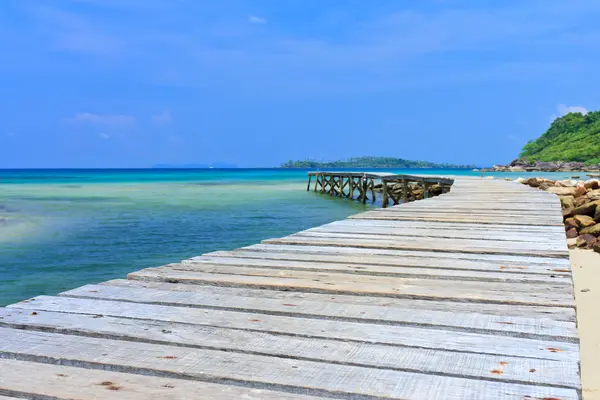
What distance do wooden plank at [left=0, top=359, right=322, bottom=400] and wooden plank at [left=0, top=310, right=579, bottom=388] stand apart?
27 centimetres

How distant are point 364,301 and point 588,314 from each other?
3832 mm

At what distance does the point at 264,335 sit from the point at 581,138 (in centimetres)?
11657

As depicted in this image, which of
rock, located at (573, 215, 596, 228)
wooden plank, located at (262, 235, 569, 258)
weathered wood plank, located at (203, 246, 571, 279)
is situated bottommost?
rock, located at (573, 215, 596, 228)

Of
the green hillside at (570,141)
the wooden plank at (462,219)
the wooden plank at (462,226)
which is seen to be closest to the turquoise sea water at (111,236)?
the wooden plank at (462,219)

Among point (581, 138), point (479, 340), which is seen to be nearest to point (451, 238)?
point (479, 340)

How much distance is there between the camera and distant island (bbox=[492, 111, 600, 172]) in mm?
82125

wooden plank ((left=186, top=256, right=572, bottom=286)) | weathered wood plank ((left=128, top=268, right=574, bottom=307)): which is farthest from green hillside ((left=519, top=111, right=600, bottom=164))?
weathered wood plank ((left=128, top=268, right=574, bottom=307))

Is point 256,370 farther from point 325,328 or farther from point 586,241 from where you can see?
point 586,241

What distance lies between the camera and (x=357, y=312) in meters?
2.33

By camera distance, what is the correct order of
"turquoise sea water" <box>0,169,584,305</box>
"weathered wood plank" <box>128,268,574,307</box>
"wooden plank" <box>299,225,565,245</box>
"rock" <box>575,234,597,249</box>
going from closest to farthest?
"weathered wood plank" <box>128,268,574,307</box>, "wooden plank" <box>299,225,565,245</box>, "turquoise sea water" <box>0,169,584,305</box>, "rock" <box>575,234,597,249</box>

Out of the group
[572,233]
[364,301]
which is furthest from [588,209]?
[364,301]

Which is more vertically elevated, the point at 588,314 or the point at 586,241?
the point at 586,241

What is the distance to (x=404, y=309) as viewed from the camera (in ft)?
7.80

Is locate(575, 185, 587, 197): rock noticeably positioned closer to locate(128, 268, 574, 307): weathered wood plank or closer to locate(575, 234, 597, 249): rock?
locate(575, 234, 597, 249): rock
